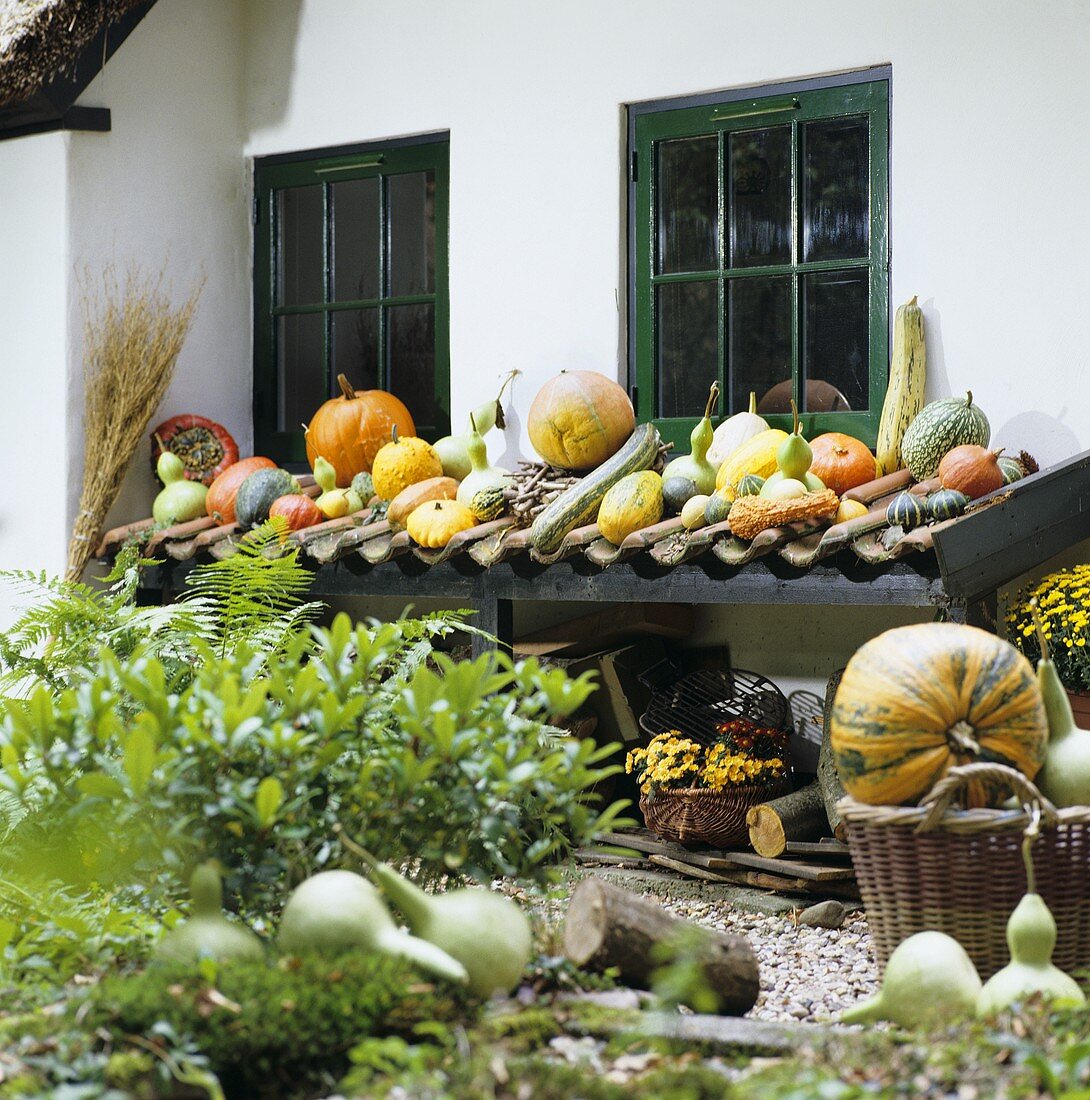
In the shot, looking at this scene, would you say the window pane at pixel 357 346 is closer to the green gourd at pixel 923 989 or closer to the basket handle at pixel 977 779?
the basket handle at pixel 977 779

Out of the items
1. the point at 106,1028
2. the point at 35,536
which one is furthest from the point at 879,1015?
the point at 35,536

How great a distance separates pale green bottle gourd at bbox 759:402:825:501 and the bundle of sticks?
757 mm

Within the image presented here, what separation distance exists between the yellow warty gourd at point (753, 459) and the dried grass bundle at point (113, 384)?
268 centimetres

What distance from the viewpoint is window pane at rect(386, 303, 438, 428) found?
20.8 feet

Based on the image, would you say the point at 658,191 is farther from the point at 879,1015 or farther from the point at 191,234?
the point at 879,1015

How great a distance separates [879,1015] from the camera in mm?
2396

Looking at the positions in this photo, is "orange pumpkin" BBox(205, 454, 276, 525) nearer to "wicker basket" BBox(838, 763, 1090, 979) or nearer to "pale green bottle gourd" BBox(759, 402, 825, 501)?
"pale green bottle gourd" BBox(759, 402, 825, 501)

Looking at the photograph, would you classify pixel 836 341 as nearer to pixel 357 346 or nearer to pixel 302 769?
pixel 357 346

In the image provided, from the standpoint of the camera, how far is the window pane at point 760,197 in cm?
538

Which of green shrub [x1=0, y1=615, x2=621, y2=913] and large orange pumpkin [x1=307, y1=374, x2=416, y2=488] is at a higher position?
large orange pumpkin [x1=307, y1=374, x2=416, y2=488]

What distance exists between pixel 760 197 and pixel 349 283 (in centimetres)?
211

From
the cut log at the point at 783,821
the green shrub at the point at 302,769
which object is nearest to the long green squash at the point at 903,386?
the cut log at the point at 783,821

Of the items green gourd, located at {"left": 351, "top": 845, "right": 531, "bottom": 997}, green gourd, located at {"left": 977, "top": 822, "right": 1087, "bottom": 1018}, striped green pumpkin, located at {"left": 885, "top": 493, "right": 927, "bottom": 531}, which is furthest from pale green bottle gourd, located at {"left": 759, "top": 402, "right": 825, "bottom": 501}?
green gourd, located at {"left": 351, "top": 845, "right": 531, "bottom": 997}

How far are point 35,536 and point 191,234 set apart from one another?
159 centimetres
